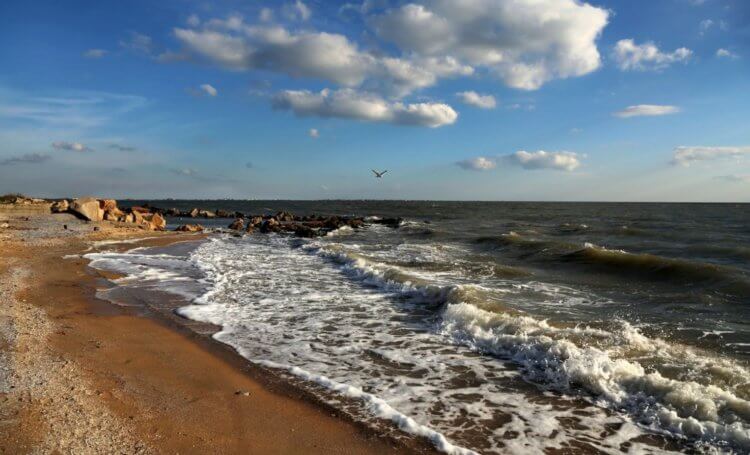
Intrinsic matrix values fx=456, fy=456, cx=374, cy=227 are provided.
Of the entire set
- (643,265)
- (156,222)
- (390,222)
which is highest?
(156,222)

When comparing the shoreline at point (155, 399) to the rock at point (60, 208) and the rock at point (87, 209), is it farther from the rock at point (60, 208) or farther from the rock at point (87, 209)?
the rock at point (60, 208)

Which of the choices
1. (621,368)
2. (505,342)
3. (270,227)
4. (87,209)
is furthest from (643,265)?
(87,209)

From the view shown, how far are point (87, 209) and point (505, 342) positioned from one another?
28.7 metres

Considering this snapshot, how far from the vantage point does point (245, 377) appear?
A: 6070 mm

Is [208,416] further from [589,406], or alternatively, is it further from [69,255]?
[69,255]

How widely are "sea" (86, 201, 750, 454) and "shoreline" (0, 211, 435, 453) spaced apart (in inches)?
15.8

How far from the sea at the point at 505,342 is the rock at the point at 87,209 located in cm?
1362

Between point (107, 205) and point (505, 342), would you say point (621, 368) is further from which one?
point (107, 205)

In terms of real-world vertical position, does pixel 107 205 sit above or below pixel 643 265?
above

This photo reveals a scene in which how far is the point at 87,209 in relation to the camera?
92.1ft

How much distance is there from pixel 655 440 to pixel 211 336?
258 inches

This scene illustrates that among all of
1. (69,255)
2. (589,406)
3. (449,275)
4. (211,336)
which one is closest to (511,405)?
(589,406)

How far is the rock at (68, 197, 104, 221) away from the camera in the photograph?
27.9 metres

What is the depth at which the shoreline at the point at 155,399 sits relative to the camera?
423cm
